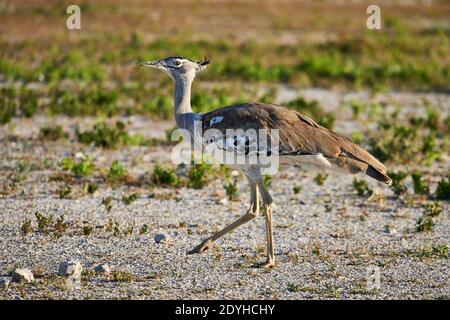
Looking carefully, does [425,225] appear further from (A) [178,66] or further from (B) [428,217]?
(A) [178,66]

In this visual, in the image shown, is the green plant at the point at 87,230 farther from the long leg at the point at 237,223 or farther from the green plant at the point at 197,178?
the green plant at the point at 197,178

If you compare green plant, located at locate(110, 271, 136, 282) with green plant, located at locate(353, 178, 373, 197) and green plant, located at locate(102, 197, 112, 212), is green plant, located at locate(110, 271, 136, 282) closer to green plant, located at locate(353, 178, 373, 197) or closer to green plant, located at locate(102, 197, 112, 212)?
green plant, located at locate(102, 197, 112, 212)

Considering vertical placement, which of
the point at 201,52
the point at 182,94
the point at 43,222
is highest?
the point at 182,94

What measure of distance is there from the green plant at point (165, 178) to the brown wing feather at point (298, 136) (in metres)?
2.09

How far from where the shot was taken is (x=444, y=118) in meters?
11.8

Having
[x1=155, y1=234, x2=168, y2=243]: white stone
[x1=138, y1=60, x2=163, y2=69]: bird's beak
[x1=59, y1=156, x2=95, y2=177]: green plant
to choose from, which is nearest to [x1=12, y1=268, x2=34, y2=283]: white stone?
[x1=155, y1=234, x2=168, y2=243]: white stone

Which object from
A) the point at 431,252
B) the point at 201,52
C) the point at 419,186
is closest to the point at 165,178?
the point at 419,186

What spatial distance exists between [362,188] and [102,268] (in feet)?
10.2

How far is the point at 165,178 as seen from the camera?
775 cm

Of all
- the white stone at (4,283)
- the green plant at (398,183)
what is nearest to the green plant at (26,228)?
the white stone at (4,283)

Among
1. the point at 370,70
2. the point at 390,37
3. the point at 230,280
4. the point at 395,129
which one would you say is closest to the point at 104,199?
the point at 230,280

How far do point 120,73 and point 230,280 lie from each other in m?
9.40

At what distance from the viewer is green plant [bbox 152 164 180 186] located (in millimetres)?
7734
